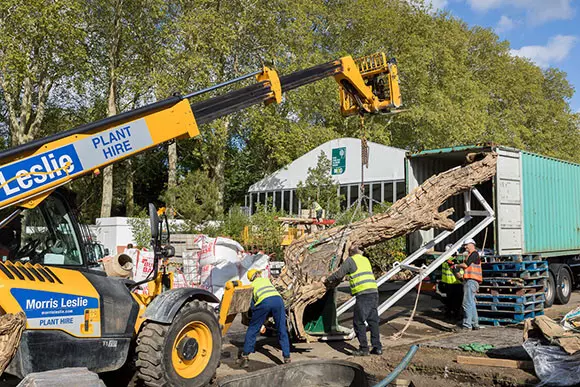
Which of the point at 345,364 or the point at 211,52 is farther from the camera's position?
the point at 211,52

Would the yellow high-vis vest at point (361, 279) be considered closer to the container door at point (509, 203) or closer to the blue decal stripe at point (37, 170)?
the container door at point (509, 203)

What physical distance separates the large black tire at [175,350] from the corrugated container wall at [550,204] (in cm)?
775

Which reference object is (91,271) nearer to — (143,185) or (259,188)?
(259,188)

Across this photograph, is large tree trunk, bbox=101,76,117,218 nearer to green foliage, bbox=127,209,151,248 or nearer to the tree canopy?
the tree canopy

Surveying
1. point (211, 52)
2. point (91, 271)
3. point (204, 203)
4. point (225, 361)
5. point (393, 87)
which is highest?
point (211, 52)

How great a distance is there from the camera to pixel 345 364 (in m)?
6.15

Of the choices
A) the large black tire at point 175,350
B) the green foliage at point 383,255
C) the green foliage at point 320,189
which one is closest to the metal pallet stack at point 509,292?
the large black tire at point 175,350

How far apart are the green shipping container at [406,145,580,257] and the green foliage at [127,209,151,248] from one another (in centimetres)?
1003

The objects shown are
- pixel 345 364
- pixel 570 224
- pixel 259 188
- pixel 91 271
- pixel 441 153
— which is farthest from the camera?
pixel 259 188

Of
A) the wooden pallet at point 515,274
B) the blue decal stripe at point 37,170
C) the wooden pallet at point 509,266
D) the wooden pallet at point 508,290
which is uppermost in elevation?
the blue decal stripe at point 37,170

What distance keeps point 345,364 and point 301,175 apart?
66.5ft

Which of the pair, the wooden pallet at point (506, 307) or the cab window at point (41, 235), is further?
the wooden pallet at point (506, 307)

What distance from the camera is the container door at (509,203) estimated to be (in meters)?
10.8

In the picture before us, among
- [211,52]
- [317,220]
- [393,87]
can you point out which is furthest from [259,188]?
[393,87]
